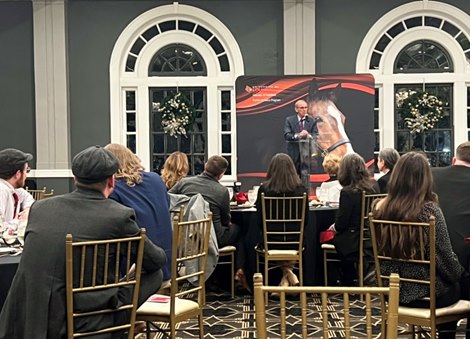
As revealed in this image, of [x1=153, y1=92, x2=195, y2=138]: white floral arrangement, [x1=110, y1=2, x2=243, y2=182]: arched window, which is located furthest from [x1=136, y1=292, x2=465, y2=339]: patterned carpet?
[x1=110, y1=2, x2=243, y2=182]: arched window

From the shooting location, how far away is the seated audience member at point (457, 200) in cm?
370

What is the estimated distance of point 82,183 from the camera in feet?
9.40

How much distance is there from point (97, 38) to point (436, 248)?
7461mm

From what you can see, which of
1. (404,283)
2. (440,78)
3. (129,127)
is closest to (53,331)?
(404,283)

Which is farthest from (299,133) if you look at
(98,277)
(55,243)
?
(55,243)

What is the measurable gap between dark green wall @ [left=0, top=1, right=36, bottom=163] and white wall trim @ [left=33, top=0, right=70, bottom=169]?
0.20 m

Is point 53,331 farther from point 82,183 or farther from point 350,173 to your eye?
point 350,173

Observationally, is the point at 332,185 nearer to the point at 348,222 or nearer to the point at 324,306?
the point at 348,222

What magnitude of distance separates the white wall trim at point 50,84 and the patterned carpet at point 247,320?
14.8 ft

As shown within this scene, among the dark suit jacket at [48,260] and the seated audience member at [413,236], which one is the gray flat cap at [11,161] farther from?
the seated audience member at [413,236]

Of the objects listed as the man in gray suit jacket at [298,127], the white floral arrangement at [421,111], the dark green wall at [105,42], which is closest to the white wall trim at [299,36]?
the dark green wall at [105,42]

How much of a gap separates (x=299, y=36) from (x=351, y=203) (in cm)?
465

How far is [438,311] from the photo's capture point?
3428mm

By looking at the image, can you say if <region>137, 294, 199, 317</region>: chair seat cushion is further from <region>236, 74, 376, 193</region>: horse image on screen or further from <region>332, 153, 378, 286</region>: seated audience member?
<region>236, 74, 376, 193</region>: horse image on screen
